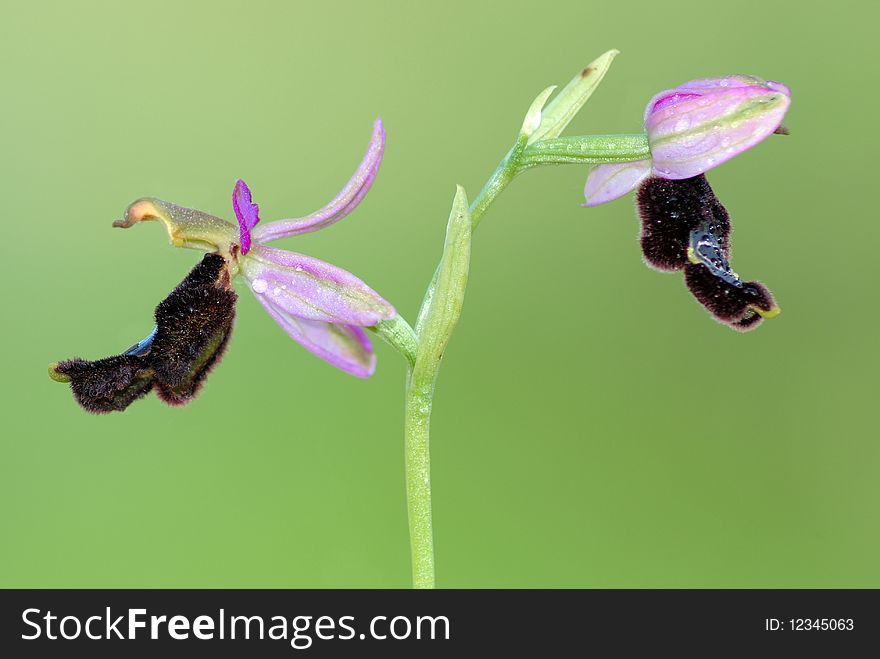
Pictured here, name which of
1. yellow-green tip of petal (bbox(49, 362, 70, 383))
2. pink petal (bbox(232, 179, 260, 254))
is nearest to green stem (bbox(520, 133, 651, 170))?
pink petal (bbox(232, 179, 260, 254))

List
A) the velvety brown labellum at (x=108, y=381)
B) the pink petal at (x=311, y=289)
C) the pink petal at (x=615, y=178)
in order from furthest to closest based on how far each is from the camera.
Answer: the pink petal at (x=615, y=178), the velvety brown labellum at (x=108, y=381), the pink petal at (x=311, y=289)

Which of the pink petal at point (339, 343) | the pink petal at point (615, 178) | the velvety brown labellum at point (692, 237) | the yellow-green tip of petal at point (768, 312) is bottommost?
the pink petal at point (339, 343)

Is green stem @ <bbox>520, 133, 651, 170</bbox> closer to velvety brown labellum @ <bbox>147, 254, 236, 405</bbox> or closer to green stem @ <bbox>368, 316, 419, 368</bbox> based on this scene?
green stem @ <bbox>368, 316, 419, 368</bbox>

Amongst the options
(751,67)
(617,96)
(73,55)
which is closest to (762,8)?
(751,67)

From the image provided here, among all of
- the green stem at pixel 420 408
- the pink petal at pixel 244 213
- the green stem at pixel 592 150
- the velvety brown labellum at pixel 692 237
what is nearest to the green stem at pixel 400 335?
the green stem at pixel 420 408

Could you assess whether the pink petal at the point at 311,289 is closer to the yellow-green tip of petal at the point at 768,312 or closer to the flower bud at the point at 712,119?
the flower bud at the point at 712,119

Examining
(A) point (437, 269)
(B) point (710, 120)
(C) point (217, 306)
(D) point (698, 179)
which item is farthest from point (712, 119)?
(C) point (217, 306)

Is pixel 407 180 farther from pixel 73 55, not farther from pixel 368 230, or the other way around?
pixel 73 55
